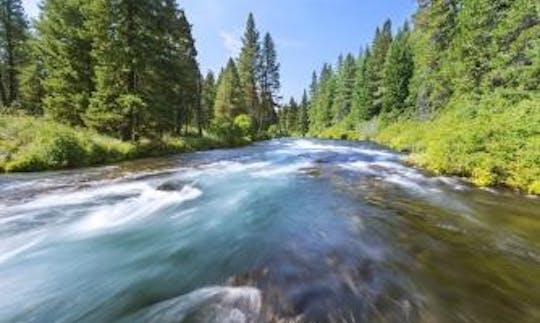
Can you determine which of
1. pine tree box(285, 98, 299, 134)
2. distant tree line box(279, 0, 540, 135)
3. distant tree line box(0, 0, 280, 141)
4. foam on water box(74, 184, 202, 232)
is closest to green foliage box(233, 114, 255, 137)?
distant tree line box(0, 0, 280, 141)

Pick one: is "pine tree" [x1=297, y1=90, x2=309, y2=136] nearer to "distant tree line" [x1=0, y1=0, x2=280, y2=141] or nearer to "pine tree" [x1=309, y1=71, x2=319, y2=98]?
"pine tree" [x1=309, y1=71, x2=319, y2=98]

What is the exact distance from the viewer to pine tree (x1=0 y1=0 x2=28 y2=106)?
33625mm

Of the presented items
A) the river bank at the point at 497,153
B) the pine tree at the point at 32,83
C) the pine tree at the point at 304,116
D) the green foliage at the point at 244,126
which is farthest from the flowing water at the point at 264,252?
the pine tree at the point at 304,116

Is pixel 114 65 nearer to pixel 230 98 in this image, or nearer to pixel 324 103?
pixel 230 98

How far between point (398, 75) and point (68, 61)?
34.3 metres

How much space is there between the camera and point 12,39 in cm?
3425

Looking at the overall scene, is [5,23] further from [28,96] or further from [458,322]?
[458,322]

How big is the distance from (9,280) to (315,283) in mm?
4516

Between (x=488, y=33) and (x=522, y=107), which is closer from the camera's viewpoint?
(x=522, y=107)

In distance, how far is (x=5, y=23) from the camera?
110ft

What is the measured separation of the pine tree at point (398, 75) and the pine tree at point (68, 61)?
106 feet

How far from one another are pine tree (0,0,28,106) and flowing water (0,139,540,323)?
27281 millimetres

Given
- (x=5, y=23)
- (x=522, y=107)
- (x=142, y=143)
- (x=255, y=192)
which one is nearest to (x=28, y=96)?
(x=5, y=23)

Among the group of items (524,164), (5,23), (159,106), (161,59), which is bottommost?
(524,164)
